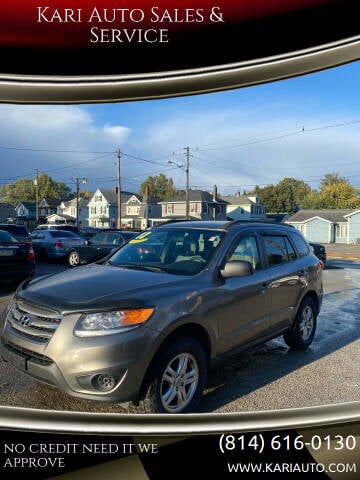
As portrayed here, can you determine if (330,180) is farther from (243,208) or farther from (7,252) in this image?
(7,252)

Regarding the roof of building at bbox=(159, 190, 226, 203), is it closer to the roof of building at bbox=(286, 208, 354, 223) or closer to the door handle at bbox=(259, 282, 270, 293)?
the roof of building at bbox=(286, 208, 354, 223)

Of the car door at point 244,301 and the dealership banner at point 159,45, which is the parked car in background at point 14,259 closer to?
the dealership banner at point 159,45

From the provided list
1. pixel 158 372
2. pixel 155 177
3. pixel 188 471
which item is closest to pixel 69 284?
pixel 158 372

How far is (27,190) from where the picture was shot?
9231 centimetres

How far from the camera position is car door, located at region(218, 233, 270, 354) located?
149 inches

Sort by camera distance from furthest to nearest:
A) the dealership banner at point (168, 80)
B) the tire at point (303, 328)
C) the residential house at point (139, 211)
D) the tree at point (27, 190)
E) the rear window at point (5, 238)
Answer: the tree at point (27, 190) → the residential house at point (139, 211) → the rear window at point (5, 238) → the tire at point (303, 328) → the dealership banner at point (168, 80)

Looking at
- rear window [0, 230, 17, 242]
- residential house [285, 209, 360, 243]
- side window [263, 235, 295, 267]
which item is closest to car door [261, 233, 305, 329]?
side window [263, 235, 295, 267]

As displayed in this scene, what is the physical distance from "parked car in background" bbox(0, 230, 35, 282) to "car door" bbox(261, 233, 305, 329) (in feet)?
20.9

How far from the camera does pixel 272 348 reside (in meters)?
5.51

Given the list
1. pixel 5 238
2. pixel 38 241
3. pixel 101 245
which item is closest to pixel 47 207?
pixel 38 241

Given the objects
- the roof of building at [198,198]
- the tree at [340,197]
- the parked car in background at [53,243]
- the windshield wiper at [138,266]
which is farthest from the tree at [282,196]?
the windshield wiper at [138,266]

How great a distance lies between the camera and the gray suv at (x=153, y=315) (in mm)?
2936

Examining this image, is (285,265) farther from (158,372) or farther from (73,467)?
(73,467)

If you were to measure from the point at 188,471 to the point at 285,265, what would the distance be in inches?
112
